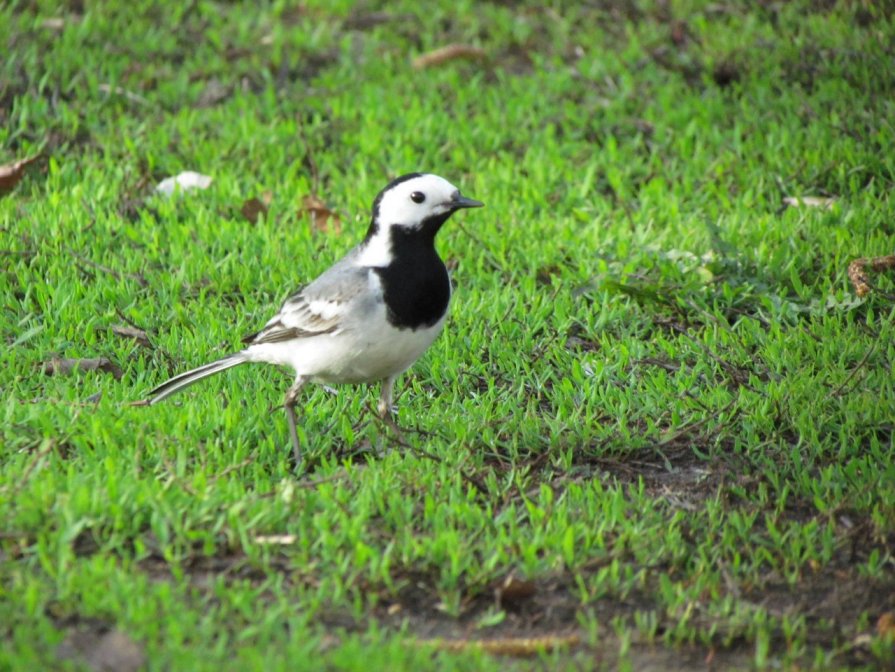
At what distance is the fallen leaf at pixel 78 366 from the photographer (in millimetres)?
5898

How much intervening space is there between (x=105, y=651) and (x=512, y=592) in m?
1.36

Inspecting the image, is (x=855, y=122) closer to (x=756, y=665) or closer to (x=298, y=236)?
(x=298, y=236)

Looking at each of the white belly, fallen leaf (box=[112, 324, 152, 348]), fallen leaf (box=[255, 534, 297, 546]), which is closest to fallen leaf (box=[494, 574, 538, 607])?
fallen leaf (box=[255, 534, 297, 546])

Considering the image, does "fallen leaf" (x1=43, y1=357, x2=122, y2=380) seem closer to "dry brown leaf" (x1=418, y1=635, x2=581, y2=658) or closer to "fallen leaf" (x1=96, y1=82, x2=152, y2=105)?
"dry brown leaf" (x1=418, y1=635, x2=581, y2=658)

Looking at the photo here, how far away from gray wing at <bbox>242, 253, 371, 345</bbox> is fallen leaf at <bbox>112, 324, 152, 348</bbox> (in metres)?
0.79

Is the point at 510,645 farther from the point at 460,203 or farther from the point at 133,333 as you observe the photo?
the point at 133,333

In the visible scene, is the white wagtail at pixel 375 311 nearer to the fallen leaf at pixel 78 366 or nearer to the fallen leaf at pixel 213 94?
the fallen leaf at pixel 78 366

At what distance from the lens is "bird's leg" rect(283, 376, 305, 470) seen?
5156 mm

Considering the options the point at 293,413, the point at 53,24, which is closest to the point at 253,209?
the point at 293,413

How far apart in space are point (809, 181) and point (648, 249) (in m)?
1.59

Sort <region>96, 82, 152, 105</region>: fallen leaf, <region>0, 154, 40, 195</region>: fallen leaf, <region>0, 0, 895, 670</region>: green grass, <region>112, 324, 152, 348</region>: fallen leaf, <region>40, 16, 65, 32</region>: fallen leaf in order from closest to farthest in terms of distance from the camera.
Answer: <region>0, 0, 895, 670</region>: green grass
<region>112, 324, 152, 348</region>: fallen leaf
<region>0, 154, 40, 195</region>: fallen leaf
<region>96, 82, 152, 105</region>: fallen leaf
<region>40, 16, 65, 32</region>: fallen leaf

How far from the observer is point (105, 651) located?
3730 mm

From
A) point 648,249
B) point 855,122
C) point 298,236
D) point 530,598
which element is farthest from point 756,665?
point 855,122

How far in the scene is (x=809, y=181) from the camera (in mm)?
8031
